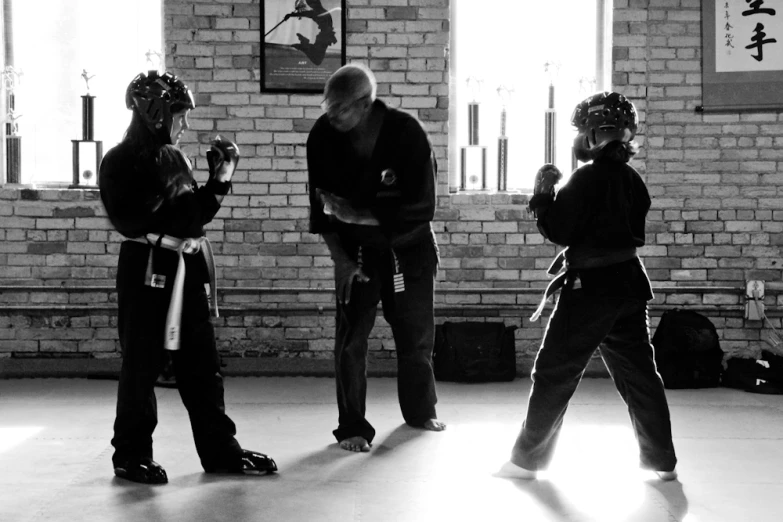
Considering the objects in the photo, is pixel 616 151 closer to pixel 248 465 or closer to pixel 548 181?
pixel 548 181

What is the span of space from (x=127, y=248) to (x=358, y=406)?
4.37 feet

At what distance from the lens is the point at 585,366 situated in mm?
3496

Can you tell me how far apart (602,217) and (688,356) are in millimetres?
2671

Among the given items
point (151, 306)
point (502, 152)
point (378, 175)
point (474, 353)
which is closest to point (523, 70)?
point (502, 152)

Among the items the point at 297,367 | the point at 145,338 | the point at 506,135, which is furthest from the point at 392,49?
the point at 145,338

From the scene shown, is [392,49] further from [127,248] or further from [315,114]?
[127,248]

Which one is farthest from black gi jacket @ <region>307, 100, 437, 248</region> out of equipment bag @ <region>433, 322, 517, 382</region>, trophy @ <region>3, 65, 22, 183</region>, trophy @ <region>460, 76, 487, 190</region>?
trophy @ <region>3, 65, 22, 183</region>

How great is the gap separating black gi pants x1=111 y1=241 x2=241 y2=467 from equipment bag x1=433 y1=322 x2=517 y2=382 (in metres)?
2.44

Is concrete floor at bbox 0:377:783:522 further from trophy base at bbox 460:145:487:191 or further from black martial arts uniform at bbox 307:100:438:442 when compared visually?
trophy base at bbox 460:145:487:191

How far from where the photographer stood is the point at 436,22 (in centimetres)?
617

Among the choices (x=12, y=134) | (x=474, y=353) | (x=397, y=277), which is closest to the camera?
(x=397, y=277)

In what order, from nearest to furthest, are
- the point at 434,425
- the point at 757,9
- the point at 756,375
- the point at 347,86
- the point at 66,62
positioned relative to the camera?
1. the point at 347,86
2. the point at 434,425
3. the point at 756,375
4. the point at 757,9
5. the point at 66,62

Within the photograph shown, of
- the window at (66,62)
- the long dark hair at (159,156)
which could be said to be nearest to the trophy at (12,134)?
the window at (66,62)

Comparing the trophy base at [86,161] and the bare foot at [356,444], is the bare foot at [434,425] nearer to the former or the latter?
the bare foot at [356,444]
